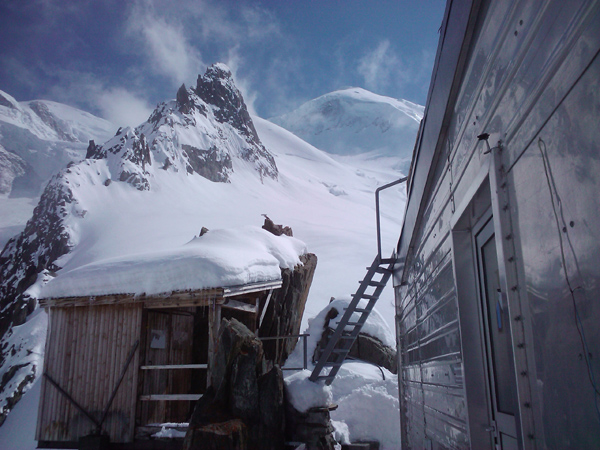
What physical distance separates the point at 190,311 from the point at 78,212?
3091 cm

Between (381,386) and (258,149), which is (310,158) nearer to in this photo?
(258,149)

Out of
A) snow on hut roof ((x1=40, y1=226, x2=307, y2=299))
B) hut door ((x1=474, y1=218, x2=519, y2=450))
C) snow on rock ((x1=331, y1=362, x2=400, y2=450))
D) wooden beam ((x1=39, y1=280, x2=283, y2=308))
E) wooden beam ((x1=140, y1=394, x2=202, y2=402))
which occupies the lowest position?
snow on rock ((x1=331, y1=362, x2=400, y2=450))

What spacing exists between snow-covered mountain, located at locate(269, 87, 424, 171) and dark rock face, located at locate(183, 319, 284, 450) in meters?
115

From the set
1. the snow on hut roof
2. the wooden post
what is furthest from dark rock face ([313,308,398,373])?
the wooden post

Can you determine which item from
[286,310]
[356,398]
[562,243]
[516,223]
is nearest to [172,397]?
[356,398]

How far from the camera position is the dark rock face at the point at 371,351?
1388 cm

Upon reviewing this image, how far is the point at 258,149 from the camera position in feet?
229

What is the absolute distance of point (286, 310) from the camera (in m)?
12.2

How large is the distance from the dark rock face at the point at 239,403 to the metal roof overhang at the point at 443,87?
3565 millimetres

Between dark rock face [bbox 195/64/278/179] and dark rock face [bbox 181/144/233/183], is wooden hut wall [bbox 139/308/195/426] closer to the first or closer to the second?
dark rock face [bbox 181/144/233/183]

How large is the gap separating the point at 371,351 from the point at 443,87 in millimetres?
12280

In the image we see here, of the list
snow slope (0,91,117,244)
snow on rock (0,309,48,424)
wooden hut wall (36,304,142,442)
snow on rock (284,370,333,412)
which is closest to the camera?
snow on rock (284,370,333,412)

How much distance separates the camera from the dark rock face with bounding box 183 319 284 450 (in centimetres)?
588

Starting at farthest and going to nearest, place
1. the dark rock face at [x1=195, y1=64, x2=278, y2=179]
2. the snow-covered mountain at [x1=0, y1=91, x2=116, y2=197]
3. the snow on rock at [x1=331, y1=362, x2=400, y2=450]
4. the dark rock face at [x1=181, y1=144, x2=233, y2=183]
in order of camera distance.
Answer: the snow-covered mountain at [x1=0, y1=91, x2=116, y2=197], the dark rock face at [x1=195, y1=64, x2=278, y2=179], the dark rock face at [x1=181, y1=144, x2=233, y2=183], the snow on rock at [x1=331, y1=362, x2=400, y2=450]
